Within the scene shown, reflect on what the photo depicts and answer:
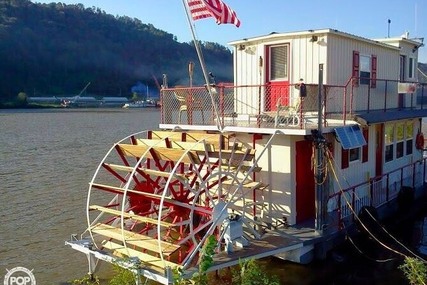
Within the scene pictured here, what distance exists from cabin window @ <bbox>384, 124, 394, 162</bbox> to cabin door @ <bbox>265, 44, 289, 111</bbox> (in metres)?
4.00

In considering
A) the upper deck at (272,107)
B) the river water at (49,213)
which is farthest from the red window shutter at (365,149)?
the river water at (49,213)

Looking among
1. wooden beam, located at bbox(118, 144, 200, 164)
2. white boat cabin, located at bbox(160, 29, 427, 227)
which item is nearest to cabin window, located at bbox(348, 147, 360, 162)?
white boat cabin, located at bbox(160, 29, 427, 227)

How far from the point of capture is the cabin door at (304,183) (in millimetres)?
11992

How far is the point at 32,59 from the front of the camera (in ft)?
373

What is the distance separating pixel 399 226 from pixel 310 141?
5607 mm

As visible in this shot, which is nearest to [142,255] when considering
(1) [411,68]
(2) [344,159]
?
(2) [344,159]

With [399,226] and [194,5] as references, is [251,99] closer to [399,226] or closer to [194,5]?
[194,5]

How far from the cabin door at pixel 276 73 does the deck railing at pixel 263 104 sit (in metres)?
0.03

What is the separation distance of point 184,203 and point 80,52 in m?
122

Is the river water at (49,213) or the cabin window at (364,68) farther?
the cabin window at (364,68)

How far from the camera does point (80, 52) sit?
126562 millimetres

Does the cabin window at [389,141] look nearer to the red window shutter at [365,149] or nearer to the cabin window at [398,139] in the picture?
the cabin window at [398,139]

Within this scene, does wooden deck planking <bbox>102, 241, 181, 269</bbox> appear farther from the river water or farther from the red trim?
the red trim

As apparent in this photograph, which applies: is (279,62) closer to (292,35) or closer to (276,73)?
(276,73)
